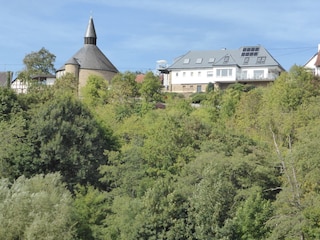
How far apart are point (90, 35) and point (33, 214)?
47385 millimetres

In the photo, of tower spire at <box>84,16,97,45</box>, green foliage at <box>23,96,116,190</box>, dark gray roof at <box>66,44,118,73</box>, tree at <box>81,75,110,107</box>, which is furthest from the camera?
tower spire at <box>84,16,97,45</box>

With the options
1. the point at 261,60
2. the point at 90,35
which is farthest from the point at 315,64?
the point at 90,35

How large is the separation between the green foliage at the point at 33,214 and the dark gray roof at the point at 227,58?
42102mm

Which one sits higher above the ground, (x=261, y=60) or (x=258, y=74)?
(x=261, y=60)

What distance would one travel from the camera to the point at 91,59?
70125mm

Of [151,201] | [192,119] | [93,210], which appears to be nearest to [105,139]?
[192,119]

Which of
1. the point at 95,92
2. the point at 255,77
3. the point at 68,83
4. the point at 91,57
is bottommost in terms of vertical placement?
the point at 95,92

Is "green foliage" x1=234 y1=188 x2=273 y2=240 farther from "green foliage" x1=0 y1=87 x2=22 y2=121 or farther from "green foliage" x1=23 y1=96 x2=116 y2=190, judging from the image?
"green foliage" x1=0 y1=87 x2=22 y2=121

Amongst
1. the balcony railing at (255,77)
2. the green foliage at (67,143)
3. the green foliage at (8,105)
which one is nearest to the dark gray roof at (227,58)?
the balcony railing at (255,77)

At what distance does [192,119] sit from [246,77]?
1244 inches

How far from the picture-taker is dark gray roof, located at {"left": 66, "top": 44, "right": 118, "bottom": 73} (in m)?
69.0

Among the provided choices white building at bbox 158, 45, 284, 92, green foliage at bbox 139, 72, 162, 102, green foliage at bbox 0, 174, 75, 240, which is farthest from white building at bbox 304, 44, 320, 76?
green foliage at bbox 0, 174, 75, 240

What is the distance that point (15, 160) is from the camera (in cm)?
3638

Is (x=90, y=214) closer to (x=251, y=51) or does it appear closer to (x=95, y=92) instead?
(x=95, y=92)
